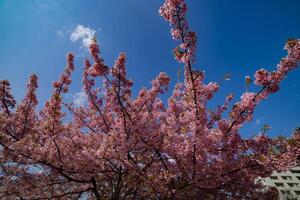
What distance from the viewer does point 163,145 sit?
743 centimetres

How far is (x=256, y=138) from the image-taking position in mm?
7754

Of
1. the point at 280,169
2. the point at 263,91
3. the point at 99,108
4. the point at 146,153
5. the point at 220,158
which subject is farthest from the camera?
the point at 99,108

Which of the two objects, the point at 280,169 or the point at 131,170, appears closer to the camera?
the point at 280,169

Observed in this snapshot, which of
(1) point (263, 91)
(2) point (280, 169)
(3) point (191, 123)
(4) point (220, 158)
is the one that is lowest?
(2) point (280, 169)

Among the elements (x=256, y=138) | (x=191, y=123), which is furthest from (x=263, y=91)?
(x=191, y=123)

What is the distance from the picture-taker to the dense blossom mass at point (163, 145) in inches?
253

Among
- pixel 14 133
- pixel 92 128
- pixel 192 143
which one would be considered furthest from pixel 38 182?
pixel 192 143

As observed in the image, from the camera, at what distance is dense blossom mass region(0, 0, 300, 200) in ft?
21.1

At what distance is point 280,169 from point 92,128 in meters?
6.93

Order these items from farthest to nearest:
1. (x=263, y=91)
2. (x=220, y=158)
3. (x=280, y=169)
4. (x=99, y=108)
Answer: (x=99, y=108), (x=220, y=158), (x=263, y=91), (x=280, y=169)

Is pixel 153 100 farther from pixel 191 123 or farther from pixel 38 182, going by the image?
pixel 38 182

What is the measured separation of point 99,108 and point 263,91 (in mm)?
5932

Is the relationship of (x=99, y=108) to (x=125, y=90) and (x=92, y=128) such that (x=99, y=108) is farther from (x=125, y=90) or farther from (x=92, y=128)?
(x=125, y=90)

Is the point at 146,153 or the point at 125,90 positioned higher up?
the point at 125,90
